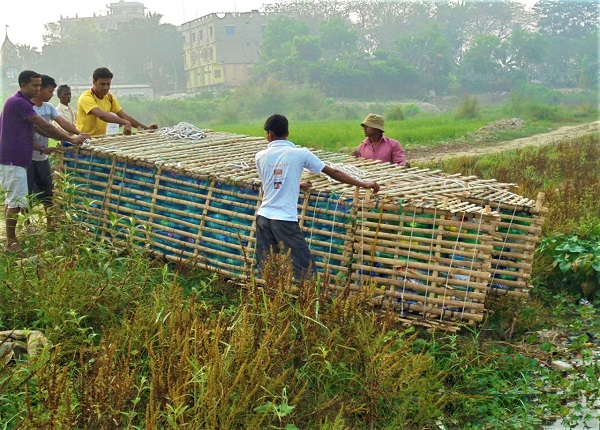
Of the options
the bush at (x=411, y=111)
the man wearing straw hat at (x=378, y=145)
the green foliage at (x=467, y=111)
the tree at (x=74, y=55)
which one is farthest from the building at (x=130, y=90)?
the man wearing straw hat at (x=378, y=145)

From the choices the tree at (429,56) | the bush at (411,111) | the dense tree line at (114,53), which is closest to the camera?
the bush at (411,111)

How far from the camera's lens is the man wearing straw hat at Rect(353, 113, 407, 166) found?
19.4 ft

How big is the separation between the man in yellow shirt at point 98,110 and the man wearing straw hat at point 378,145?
2.10 m

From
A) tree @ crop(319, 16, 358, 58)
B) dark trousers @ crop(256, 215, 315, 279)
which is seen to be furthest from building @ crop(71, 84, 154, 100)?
dark trousers @ crop(256, 215, 315, 279)

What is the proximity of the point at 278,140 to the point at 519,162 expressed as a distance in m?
8.57

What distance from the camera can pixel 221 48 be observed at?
49.1 metres

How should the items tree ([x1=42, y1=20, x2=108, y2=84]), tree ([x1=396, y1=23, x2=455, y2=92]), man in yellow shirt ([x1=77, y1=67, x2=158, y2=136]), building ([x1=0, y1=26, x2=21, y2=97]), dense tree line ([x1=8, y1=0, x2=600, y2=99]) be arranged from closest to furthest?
man in yellow shirt ([x1=77, y1=67, x2=158, y2=136]) < dense tree line ([x1=8, y1=0, x2=600, y2=99]) < building ([x1=0, y1=26, x2=21, y2=97]) < tree ([x1=396, y1=23, x2=455, y2=92]) < tree ([x1=42, y1=20, x2=108, y2=84])

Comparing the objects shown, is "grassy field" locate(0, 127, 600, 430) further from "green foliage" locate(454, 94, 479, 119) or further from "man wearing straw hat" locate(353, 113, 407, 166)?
"green foliage" locate(454, 94, 479, 119)

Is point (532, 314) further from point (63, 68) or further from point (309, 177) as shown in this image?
point (63, 68)

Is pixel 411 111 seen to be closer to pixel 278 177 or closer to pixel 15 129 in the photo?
pixel 15 129

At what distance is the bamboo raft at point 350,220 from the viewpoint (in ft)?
13.6

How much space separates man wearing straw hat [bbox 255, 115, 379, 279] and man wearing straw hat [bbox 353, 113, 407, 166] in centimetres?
170

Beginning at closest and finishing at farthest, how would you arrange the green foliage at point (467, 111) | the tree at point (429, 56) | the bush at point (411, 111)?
the green foliage at point (467, 111) < the bush at point (411, 111) < the tree at point (429, 56)

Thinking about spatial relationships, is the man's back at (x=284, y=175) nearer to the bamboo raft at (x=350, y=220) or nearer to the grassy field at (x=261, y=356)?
the bamboo raft at (x=350, y=220)
